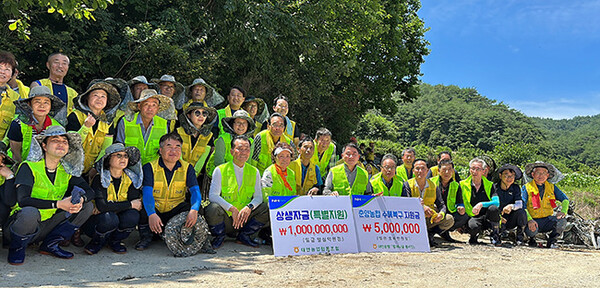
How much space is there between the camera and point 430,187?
7.29 meters

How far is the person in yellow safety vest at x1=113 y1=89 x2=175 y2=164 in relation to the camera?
5.99 meters

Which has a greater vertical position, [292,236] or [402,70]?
[402,70]

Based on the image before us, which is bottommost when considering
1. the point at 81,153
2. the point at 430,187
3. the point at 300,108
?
the point at 430,187

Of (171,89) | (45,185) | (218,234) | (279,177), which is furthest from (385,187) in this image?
(45,185)

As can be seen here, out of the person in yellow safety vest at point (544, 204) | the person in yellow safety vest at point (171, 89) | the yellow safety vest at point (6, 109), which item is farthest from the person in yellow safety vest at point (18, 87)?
the person in yellow safety vest at point (544, 204)

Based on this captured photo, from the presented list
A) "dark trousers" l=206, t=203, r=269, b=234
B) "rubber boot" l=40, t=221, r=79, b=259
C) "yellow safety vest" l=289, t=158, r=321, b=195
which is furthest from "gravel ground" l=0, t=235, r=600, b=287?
"yellow safety vest" l=289, t=158, r=321, b=195

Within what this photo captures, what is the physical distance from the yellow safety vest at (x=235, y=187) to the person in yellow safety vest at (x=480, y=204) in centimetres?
327

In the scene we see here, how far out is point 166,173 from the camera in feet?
18.9

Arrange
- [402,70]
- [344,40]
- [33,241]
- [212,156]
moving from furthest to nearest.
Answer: [402,70] < [344,40] < [212,156] < [33,241]

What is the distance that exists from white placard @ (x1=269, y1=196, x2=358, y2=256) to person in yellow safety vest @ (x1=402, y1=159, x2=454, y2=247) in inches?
51.6

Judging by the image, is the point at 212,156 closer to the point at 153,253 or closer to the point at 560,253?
the point at 153,253

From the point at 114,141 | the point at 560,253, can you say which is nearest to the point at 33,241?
the point at 114,141

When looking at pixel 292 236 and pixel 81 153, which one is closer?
pixel 81 153

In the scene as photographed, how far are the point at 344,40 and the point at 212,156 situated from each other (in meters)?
13.2
